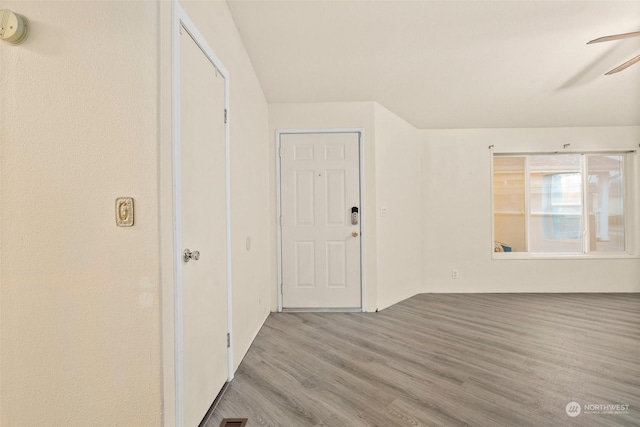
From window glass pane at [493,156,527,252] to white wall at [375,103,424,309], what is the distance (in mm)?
1195

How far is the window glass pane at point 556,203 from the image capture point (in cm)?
401

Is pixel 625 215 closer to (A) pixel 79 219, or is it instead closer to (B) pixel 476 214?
(B) pixel 476 214

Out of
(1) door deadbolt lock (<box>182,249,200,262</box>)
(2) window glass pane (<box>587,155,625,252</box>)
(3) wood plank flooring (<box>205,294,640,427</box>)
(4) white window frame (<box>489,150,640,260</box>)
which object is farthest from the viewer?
(2) window glass pane (<box>587,155,625,252</box>)

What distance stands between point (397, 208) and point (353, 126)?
3.89ft

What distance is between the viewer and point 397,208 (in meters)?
3.57

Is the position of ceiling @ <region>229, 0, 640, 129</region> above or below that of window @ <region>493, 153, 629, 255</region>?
above

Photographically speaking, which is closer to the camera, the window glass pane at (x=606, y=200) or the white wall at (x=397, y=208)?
the white wall at (x=397, y=208)

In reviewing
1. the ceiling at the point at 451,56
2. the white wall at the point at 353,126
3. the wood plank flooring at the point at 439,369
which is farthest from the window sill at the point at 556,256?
the white wall at the point at 353,126

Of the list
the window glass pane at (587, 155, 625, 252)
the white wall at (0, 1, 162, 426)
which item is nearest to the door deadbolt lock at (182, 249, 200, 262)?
the white wall at (0, 1, 162, 426)

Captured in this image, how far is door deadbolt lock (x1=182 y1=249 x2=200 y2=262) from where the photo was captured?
1.30 m

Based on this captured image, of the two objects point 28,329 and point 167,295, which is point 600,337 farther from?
point 28,329

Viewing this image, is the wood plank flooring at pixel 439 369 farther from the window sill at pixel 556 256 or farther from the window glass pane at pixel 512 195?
the window glass pane at pixel 512 195

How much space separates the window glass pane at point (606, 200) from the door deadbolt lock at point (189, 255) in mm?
5228

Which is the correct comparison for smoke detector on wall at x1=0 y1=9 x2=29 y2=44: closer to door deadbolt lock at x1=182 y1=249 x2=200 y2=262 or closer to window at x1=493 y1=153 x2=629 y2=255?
door deadbolt lock at x1=182 y1=249 x2=200 y2=262
